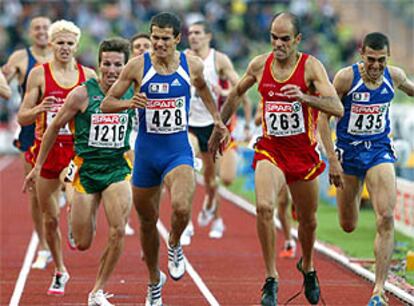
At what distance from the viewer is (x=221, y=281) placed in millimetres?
11914

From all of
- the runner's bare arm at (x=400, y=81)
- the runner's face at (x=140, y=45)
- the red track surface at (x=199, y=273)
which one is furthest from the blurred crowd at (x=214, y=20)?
the runner's bare arm at (x=400, y=81)

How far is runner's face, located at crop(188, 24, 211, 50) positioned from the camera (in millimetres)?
14938

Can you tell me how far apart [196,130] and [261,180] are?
18.6 feet

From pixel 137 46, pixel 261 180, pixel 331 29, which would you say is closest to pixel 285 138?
pixel 261 180

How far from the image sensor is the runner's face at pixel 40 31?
13.5 metres

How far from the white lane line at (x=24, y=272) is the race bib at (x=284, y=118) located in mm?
2741

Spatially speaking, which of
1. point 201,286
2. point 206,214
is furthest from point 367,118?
point 206,214

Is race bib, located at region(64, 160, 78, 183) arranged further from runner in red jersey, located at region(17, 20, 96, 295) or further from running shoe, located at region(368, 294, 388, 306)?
running shoe, located at region(368, 294, 388, 306)

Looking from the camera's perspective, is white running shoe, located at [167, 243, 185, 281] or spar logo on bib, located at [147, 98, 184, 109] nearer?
spar logo on bib, located at [147, 98, 184, 109]

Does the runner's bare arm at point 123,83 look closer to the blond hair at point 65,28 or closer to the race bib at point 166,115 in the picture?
the race bib at point 166,115

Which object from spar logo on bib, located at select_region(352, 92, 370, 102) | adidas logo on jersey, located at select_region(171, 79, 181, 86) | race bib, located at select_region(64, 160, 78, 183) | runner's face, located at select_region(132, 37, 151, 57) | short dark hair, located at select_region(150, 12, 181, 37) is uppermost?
short dark hair, located at select_region(150, 12, 181, 37)

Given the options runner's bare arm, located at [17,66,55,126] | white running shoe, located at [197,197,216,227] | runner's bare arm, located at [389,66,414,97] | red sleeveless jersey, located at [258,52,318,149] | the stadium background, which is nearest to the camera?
red sleeveless jersey, located at [258,52,318,149]

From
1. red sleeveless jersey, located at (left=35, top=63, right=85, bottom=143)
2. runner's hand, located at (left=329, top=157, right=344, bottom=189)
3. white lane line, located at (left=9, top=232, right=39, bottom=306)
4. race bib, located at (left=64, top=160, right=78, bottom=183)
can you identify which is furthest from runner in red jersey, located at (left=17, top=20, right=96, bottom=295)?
runner's hand, located at (left=329, top=157, right=344, bottom=189)

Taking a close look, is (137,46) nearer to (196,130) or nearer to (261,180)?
(196,130)
